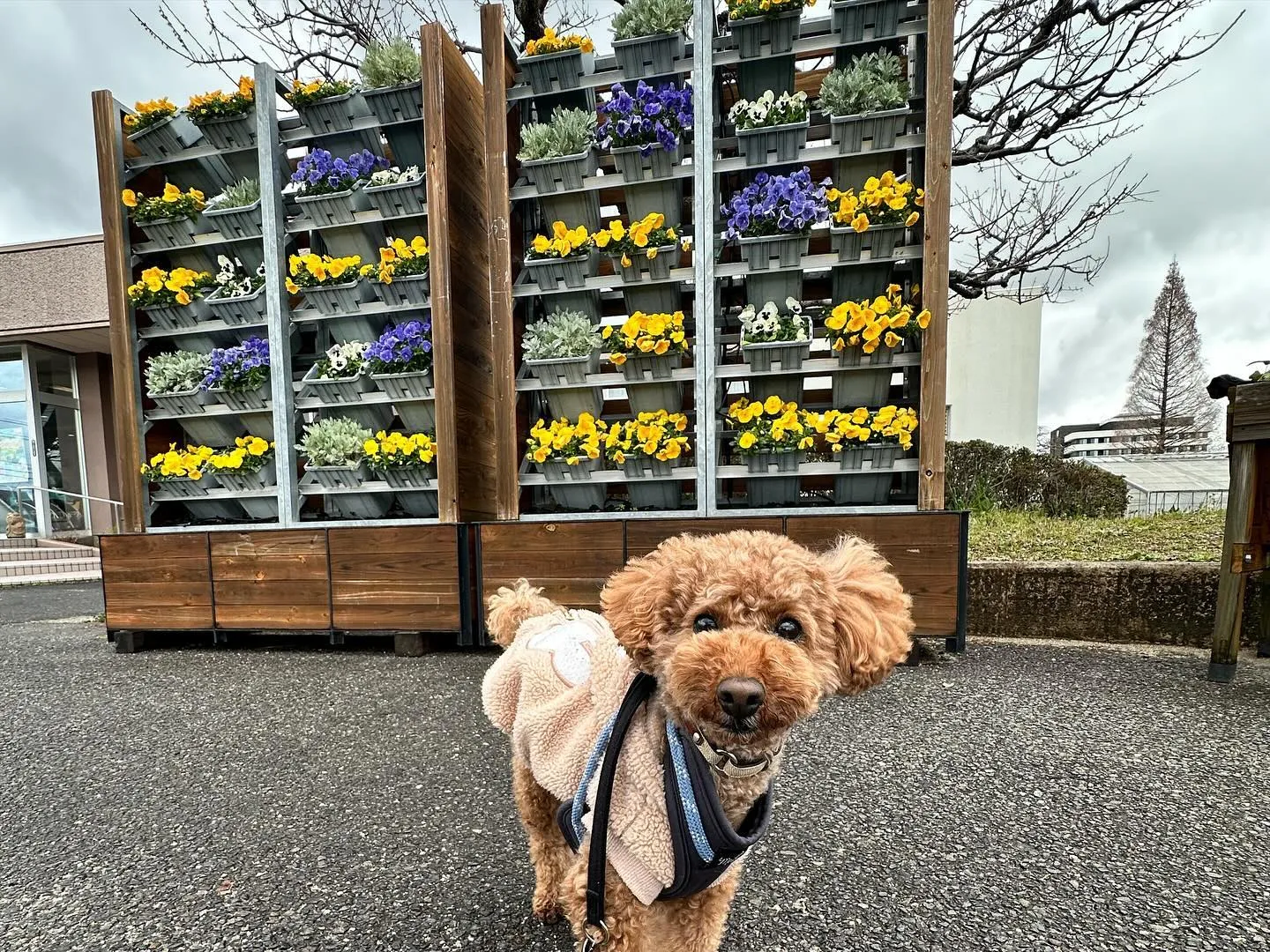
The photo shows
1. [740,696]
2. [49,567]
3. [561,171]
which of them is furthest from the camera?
[49,567]

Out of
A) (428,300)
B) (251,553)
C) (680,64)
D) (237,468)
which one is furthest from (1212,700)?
(237,468)

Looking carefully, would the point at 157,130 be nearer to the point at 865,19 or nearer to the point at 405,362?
the point at 405,362

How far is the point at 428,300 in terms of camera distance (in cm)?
342

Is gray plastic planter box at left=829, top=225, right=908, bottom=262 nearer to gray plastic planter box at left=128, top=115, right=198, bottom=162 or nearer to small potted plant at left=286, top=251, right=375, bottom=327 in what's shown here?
small potted plant at left=286, top=251, right=375, bottom=327

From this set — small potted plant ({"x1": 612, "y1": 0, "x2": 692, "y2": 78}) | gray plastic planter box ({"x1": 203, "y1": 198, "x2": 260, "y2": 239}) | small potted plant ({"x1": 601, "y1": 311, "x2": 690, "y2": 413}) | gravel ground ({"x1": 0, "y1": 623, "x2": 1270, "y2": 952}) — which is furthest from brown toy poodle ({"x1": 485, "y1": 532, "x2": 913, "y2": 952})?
gray plastic planter box ({"x1": 203, "y1": 198, "x2": 260, "y2": 239})

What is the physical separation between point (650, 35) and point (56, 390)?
13204 mm

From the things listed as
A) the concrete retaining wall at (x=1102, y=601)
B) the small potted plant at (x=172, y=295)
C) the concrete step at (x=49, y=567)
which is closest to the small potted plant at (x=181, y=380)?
the small potted plant at (x=172, y=295)

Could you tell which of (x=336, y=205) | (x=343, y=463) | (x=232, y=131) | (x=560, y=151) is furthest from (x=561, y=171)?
(x=232, y=131)

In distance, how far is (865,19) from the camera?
9.54ft

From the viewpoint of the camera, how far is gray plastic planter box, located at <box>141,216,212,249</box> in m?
3.68

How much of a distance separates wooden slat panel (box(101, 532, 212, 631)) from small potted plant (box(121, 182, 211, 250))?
1881 millimetres

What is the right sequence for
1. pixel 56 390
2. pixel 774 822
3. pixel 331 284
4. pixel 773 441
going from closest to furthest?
pixel 774 822, pixel 773 441, pixel 331 284, pixel 56 390

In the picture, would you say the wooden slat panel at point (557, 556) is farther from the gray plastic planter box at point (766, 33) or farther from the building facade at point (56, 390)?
the building facade at point (56, 390)

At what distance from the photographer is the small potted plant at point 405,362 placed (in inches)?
134
